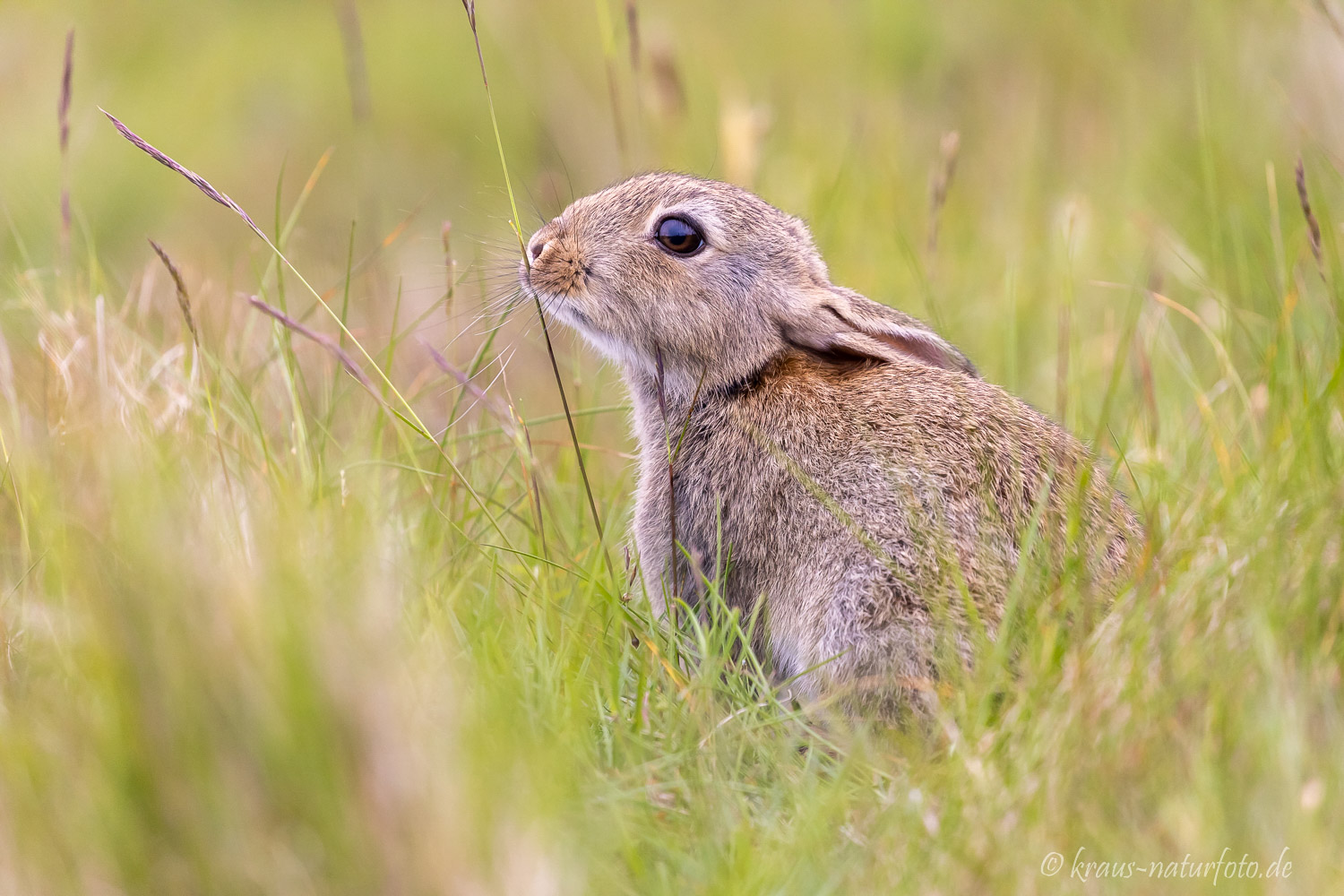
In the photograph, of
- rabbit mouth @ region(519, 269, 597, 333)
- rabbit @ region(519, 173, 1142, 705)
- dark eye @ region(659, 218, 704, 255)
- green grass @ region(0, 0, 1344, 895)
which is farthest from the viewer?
dark eye @ region(659, 218, 704, 255)

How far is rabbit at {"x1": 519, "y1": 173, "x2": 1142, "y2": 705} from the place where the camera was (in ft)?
12.1

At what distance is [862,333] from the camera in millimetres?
4598

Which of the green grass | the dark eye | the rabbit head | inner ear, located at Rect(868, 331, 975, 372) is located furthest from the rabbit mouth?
inner ear, located at Rect(868, 331, 975, 372)

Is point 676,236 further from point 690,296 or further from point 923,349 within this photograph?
point 923,349

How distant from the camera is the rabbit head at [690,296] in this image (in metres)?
4.53

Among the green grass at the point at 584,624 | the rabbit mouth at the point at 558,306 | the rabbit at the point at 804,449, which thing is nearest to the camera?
the green grass at the point at 584,624

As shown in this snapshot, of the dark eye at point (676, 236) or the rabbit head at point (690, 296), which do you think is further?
the dark eye at point (676, 236)

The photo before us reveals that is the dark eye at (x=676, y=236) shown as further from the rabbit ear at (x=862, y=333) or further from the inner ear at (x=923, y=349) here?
the inner ear at (x=923, y=349)

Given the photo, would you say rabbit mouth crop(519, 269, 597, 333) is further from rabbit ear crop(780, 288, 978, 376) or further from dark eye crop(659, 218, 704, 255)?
rabbit ear crop(780, 288, 978, 376)

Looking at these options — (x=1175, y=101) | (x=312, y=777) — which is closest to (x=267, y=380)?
(x=312, y=777)

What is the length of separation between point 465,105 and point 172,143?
7.51 ft

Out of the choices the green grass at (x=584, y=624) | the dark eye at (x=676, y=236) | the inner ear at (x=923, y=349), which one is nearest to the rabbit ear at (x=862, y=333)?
the inner ear at (x=923, y=349)

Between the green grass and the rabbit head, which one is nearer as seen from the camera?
the green grass

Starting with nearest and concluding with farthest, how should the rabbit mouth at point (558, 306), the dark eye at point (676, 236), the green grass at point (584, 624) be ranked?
the green grass at point (584, 624) → the rabbit mouth at point (558, 306) → the dark eye at point (676, 236)
